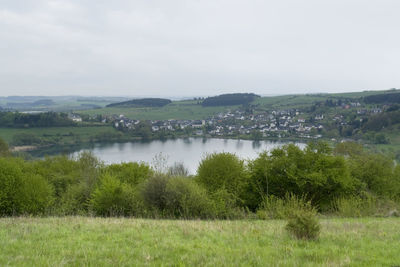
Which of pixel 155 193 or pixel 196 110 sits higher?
pixel 196 110

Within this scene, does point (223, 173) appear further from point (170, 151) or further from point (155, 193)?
point (170, 151)

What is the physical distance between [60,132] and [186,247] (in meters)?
113

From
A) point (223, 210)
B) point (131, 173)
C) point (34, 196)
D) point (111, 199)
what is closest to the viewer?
point (223, 210)

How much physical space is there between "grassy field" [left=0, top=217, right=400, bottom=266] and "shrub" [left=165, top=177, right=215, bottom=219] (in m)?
7.23

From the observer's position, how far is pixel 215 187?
75.9 feet

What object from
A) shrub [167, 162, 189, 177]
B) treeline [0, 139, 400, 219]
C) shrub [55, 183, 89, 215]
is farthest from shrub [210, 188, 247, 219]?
shrub [55, 183, 89, 215]

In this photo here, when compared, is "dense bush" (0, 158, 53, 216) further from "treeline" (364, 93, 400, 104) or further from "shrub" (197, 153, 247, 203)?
"treeline" (364, 93, 400, 104)

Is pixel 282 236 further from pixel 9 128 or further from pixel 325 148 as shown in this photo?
pixel 9 128

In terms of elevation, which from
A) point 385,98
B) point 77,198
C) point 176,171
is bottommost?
point 176,171

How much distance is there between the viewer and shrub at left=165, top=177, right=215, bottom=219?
1588 centimetres

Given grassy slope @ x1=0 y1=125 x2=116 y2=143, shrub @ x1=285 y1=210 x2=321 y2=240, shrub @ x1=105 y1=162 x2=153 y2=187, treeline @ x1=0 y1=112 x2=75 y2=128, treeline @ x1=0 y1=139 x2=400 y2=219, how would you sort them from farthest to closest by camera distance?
treeline @ x1=0 y1=112 x2=75 y2=128 < grassy slope @ x1=0 y1=125 x2=116 y2=143 < shrub @ x1=105 y1=162 x2=153 y2=187 < treeline @ x1=0 y1=139 x2=400 y2=219 < shrub @ x1=285 y1=210 x2=321 y2=240

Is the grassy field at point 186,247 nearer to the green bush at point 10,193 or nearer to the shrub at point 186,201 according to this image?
the shrub at point 186,201

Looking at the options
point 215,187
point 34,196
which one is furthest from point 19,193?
point 215,187

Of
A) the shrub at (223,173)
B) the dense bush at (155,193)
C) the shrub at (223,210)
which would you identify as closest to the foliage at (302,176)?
the shrub at (223,173)
